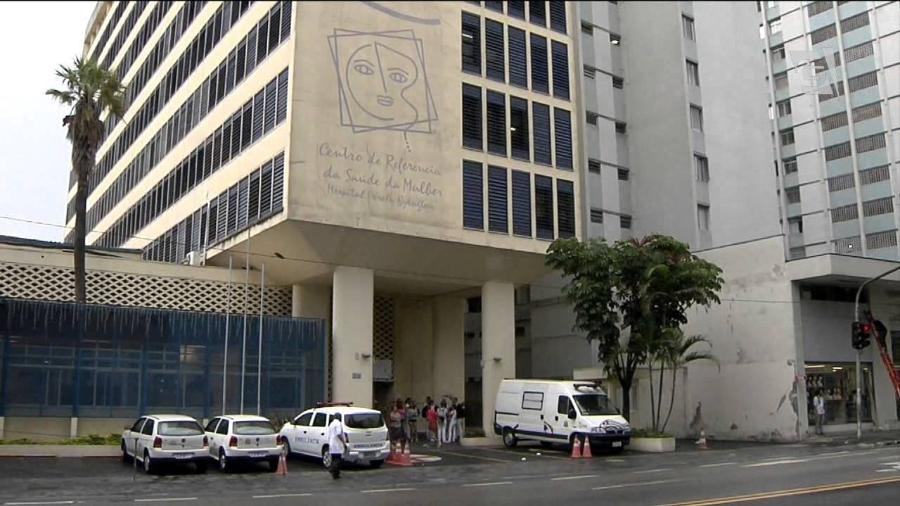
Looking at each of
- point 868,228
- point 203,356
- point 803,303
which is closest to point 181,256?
point 203,356

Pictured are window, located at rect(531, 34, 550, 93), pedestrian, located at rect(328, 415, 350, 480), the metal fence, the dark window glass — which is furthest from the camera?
the dark window glass

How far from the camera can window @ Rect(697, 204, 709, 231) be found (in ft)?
146

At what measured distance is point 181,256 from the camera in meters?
36.9

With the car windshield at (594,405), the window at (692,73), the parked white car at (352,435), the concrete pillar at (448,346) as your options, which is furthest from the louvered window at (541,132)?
the parked white car at (352,435)

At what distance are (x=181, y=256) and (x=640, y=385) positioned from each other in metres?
21.6

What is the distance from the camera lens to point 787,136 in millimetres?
57156

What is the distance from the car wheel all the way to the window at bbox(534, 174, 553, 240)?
8571 mm

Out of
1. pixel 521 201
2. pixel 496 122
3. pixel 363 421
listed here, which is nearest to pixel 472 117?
pixel 496 122

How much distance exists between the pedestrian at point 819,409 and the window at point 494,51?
18497 mm

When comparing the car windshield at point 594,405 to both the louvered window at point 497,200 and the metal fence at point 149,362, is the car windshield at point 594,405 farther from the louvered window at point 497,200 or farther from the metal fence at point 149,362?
the metal fence at point 149,362

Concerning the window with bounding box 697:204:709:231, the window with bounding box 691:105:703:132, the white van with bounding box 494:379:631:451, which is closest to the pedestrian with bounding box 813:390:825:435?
the white van with bounding box 494:379:631:451

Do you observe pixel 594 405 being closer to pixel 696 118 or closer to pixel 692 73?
pixel 696 118

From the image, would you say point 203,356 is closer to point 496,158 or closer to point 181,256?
point 181,256

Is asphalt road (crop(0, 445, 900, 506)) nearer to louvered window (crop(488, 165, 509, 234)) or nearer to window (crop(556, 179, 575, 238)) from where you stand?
louvered window (crop(488, 165, 509, 234))
